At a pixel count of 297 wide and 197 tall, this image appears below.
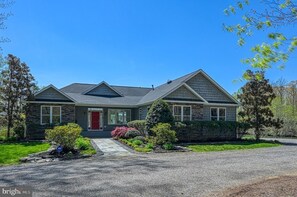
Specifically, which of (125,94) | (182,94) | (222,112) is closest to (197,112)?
(182,94)

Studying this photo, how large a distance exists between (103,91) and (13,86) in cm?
976

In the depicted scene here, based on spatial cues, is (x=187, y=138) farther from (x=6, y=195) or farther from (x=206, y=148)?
(x=6, y=195)

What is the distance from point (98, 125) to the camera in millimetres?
27766

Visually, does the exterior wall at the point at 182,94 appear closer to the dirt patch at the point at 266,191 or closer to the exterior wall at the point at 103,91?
the exterior wall at the point at 103,91

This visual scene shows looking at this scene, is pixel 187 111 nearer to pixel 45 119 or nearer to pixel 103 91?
pixel 103 91

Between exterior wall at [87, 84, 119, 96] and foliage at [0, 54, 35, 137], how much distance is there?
25.7 ft

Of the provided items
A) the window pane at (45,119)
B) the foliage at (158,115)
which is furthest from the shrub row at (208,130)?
the window pane at (45,119)

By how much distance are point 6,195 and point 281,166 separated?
9.81m

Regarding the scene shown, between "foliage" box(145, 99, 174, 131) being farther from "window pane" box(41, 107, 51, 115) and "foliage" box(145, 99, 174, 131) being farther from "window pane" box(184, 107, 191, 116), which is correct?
"window pane" box(41, 107, 51, 115)

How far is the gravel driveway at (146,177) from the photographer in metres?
7.08

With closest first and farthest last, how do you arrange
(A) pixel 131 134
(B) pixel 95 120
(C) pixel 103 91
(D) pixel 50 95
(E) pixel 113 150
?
1. (E) pixel 113 150
2. (A) pixel 131 134
3. (D) pixel 50 95
4. (B) pixel 95 120
5. (C) pixel 103 91

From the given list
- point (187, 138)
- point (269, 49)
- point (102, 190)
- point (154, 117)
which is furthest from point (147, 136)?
point (269, 49)

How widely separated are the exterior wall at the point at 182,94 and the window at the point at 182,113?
30.1 inches

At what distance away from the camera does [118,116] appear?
28250 millimetres
